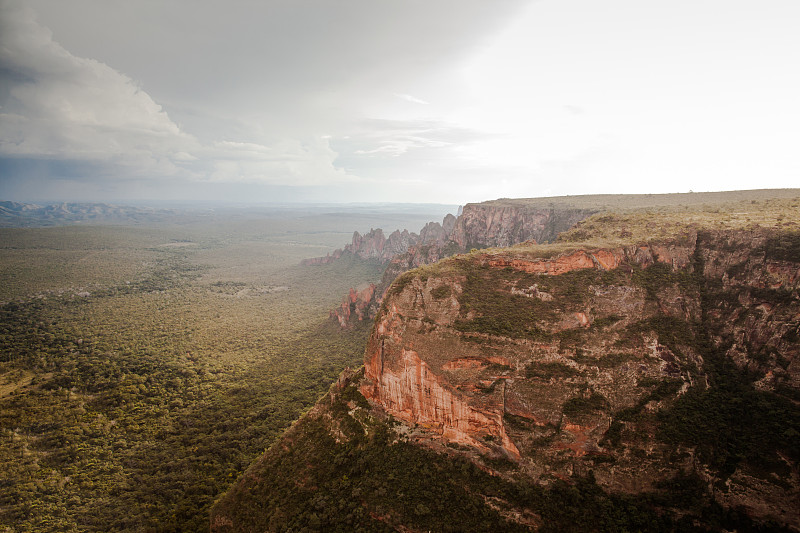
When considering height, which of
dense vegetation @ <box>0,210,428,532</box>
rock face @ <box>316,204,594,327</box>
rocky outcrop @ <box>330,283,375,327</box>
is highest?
rock face @ <box>316,204,594,327</box>

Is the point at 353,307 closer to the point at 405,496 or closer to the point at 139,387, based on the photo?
the point at 139,387

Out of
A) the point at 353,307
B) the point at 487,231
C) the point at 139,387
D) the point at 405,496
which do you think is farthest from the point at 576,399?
the point at 487,231

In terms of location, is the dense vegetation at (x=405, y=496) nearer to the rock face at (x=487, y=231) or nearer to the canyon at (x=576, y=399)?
the canyon at (x=576, y=399)

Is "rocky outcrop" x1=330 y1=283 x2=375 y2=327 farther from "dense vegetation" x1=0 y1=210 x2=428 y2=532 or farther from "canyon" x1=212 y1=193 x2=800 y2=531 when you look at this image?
"canyon" x1=212 y1=193 x2=800 y2=531

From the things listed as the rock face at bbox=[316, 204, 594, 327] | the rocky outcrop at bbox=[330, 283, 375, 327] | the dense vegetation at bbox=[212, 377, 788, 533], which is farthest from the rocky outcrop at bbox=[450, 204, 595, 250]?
the dense vegetation at bbox=[212, 377, 788, 533]

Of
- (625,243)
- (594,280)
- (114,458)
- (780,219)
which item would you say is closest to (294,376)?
(114,458)

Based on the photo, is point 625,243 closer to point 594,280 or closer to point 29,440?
point 594,280

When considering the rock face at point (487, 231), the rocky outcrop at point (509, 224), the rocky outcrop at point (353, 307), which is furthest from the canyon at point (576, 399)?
the rocky outcrop at point (509, 224)
